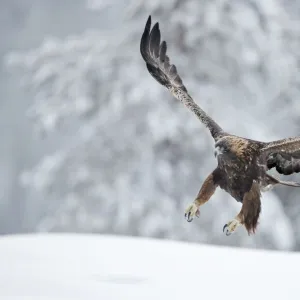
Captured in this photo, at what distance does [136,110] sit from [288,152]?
12.5ft

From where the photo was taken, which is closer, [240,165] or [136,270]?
[240,165]

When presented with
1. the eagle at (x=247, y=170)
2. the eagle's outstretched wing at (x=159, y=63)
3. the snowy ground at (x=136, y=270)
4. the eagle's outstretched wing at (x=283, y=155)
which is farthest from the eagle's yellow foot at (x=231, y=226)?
the snowy ground at (x=136, y=270)

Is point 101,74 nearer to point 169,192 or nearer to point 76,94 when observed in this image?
point 76,94

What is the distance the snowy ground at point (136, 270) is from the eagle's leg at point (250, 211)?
27.3 inches

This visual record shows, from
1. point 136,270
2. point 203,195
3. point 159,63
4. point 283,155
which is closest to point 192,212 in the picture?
point 203,195

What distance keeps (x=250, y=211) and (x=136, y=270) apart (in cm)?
122

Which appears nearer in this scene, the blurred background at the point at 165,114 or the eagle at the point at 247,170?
the eagle at the point at 247,170

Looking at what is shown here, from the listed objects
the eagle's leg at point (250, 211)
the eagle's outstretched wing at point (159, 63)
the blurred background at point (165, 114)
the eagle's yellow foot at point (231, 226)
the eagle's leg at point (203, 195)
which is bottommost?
the eagle's yellow foot at point (231, 226)

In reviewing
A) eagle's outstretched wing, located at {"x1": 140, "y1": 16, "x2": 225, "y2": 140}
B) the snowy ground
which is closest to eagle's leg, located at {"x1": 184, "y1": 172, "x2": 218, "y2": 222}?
eagle's outstretched wing, located at {"x1": 140, "y1": 16, "x2": 225, "y2": 140}

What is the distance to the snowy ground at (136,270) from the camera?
1.60 metres

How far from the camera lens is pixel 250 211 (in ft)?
2.81

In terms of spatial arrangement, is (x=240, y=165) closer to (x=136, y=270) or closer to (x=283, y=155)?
(x=283, y=155)

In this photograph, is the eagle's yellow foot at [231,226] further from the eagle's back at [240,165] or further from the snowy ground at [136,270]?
the snowy ground at [136,270]

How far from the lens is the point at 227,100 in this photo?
177 inches
